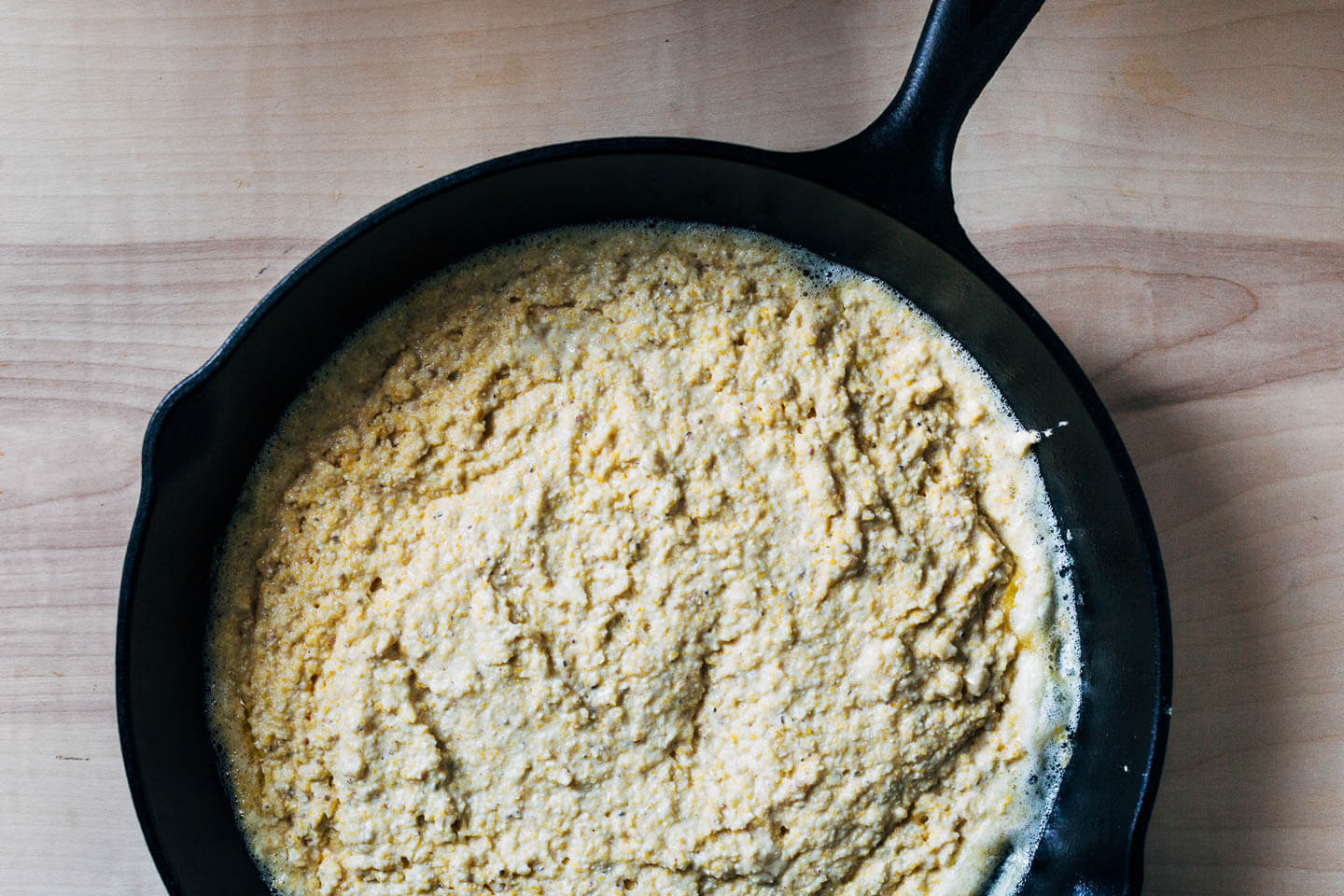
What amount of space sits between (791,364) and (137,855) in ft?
3.27

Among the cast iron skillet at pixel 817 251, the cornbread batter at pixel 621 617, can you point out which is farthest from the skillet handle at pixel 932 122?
the cornbread batter at pixel 621 617

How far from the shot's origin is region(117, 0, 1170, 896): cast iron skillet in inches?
44.4

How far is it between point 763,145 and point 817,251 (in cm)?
15

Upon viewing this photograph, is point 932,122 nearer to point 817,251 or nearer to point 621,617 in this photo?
point 817,251

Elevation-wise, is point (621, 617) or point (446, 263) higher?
point (446, 263)

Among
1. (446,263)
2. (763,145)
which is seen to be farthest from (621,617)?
(763,145)

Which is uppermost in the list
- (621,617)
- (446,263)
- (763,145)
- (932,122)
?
(932,122)

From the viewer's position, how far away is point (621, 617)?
1235 mm

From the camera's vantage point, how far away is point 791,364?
1.28 metres

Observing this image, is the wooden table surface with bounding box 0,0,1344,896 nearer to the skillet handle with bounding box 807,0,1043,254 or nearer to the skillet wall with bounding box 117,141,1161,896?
the skillet wall with bounding box 117,141,1161,896

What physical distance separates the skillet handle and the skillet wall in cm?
4

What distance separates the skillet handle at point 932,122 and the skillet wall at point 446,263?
1.5 inches

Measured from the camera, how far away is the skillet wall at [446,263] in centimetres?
113

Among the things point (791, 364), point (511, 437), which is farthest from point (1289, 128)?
point (511, 437)
